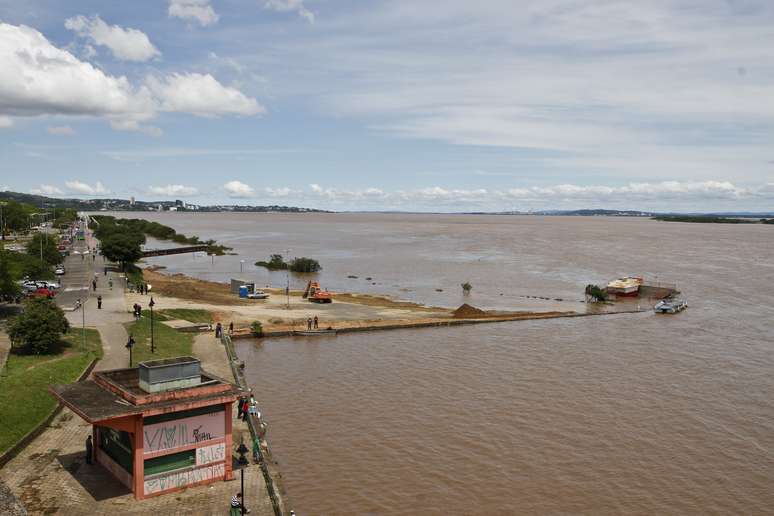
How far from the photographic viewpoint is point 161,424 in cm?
1720

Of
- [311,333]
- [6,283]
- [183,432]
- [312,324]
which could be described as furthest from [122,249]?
[183,432]

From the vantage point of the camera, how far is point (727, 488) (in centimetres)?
2206

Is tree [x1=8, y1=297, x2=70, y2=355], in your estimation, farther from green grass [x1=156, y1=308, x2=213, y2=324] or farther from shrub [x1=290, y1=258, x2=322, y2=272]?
shrub [x1=290, y1=258, x2=322, y2=272]

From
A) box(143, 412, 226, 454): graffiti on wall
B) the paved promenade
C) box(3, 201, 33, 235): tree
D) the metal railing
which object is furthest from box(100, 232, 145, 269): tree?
box(143, 412, 226, 454): graffiti on wall

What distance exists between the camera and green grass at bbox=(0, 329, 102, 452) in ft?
70.0

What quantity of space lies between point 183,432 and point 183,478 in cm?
142

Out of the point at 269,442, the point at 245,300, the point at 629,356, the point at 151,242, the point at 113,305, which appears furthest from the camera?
the point at 151,242

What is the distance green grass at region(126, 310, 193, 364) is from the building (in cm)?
1300

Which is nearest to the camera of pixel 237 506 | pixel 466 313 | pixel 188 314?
pixel 237 506

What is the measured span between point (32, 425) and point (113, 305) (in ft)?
79.9

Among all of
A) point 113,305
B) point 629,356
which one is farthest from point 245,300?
point 629,356

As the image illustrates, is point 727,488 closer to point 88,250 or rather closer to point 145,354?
point 145,354

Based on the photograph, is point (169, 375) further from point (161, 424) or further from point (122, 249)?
point (122, 249)

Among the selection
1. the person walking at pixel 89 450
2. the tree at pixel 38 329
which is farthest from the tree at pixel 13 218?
the person walking at pixel 89 450
